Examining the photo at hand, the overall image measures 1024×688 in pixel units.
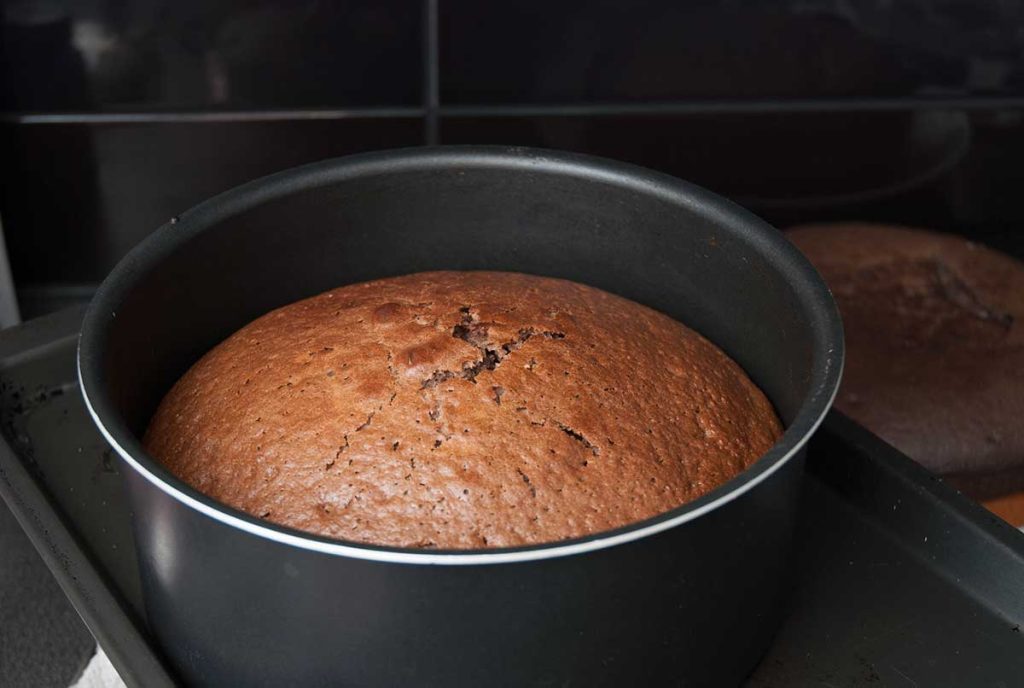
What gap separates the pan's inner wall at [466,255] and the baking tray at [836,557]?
4.4 inches

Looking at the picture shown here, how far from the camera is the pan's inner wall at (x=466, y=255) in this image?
890mm

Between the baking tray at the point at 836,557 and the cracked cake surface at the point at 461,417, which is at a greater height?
the cracked cake surface at the point at 461,417

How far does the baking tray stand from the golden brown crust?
0.29 m

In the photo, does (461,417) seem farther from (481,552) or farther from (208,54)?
(208,54)

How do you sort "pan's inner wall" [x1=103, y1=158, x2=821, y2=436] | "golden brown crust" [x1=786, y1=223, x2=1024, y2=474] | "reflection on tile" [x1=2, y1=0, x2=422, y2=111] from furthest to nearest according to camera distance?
"reflection on tile" [x1=2, y1=0, x2=422, y2=111]
"golden brown crust" [x1=786, y1=223, x2=1024, y2=474]
"pan's inner wall" [x1=103, y1=158, x2=821, y2=436]

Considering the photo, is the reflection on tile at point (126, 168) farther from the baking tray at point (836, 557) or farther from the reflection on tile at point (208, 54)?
the baking tray at point (836, 557)

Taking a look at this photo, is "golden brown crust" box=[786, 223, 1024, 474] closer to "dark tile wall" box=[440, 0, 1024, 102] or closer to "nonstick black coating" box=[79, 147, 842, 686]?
"dark tile wall" box=[440, 0, 1024, 102]

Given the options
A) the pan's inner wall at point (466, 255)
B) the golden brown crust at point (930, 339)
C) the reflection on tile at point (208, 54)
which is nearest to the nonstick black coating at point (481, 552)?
the pan's inner wall at point (466, 255)

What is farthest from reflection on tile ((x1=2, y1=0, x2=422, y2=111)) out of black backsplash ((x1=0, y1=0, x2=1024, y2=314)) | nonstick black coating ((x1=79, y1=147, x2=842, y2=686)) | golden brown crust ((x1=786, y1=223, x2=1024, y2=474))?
golden brown crust ((x1=786, y1=223, x2=1024, y2=474))

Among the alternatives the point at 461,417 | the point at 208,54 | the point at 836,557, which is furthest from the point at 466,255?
the point at 208,54

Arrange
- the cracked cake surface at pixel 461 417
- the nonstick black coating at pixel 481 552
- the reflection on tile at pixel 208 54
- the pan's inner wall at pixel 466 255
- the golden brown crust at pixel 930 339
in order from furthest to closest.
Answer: the reflection on tile at pixel 208 54 → the golden brown crust at pixel 930 339 → the pan's inner wall at pixel 466 255 → the cracked cake surface at pixel 461 417 → the nonstick black coating at pixel 481 552

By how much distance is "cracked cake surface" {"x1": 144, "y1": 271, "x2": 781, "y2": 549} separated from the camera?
2.47 ft

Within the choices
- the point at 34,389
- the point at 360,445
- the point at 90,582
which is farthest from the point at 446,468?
the point at 34,389

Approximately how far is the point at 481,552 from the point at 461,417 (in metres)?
0.20
